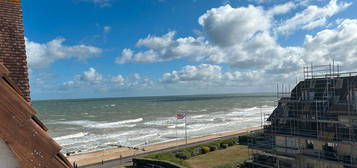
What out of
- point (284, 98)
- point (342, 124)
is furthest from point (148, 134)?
point (342, 124)

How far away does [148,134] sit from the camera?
61531 millimetres

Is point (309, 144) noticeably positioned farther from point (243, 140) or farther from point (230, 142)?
point (243, 140)

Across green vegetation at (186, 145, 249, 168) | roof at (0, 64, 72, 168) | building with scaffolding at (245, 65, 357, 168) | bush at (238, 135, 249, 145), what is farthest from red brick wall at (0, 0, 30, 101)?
bush at (238, 135, 249, 145)

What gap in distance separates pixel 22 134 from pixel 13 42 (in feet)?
6.91

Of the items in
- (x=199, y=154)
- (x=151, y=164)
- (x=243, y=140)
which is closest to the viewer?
(x=151, y=164)

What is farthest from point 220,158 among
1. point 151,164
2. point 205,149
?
point 151,164

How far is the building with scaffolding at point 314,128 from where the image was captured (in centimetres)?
2067

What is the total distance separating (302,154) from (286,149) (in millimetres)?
1496

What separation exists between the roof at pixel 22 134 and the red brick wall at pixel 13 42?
1.67m

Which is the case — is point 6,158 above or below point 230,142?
above

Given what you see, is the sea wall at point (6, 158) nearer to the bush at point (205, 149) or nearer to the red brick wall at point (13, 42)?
the red brick wall at point (13, 42)

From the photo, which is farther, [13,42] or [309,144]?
[309,144]

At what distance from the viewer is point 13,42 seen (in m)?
3.72

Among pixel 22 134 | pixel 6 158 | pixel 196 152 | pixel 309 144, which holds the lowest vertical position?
pixel 196 152
